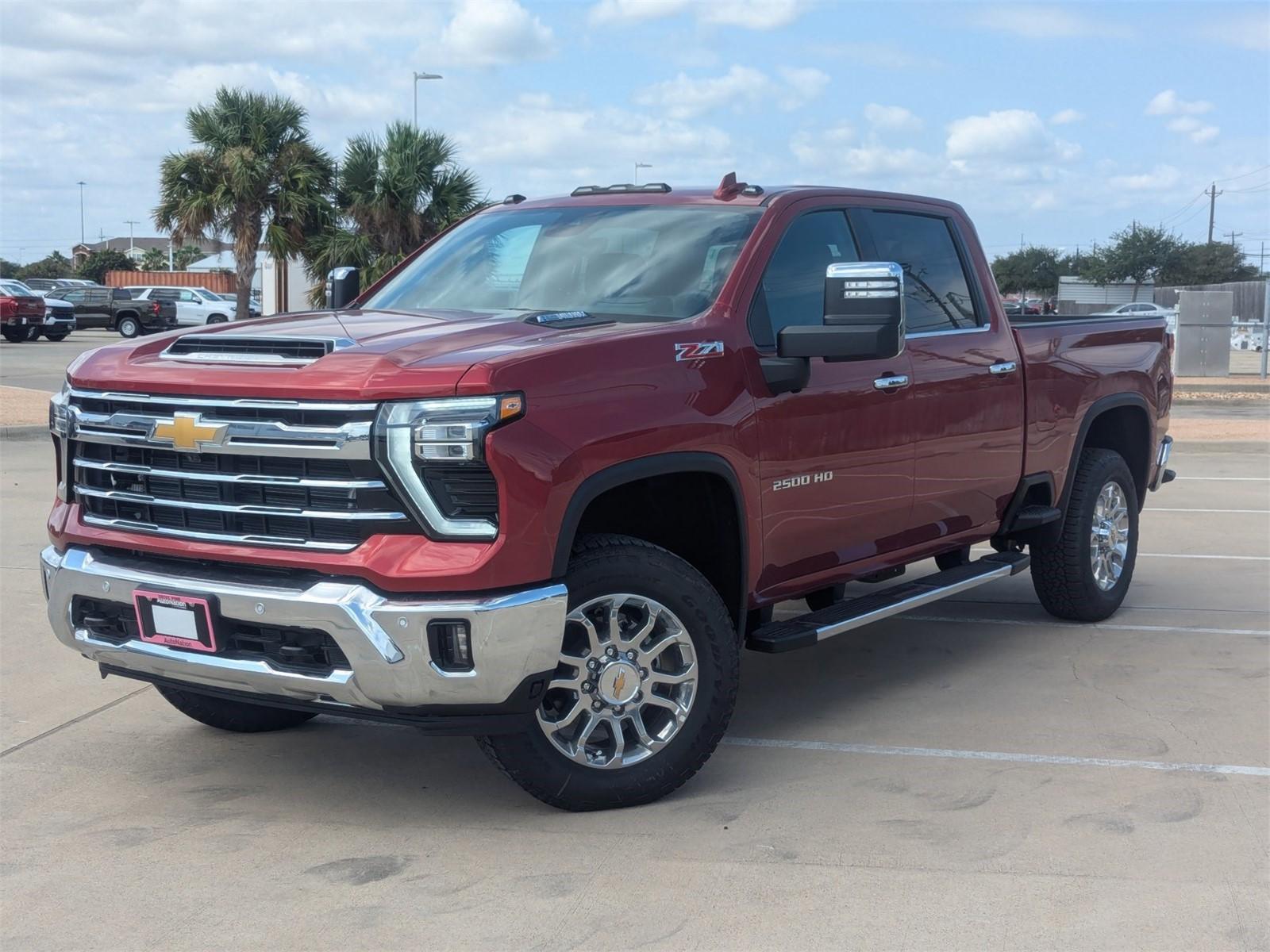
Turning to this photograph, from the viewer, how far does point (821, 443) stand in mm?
5203

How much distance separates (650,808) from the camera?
4.62m

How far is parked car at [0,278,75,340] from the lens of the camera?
3625cm

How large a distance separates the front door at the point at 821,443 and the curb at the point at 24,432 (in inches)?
488

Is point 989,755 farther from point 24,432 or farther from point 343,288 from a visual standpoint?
point 24,432

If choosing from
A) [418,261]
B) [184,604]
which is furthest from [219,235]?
[184,604]

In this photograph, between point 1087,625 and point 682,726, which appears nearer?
point 682,726

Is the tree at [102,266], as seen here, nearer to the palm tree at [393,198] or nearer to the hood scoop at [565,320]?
the palm tree at [393,198]

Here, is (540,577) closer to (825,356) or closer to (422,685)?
(422,685)

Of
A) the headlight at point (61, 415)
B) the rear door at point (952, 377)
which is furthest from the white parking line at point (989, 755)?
the headlight at point (61, 415)

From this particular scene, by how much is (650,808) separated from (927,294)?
9.06 feet

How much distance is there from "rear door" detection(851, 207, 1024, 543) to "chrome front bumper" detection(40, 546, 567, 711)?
2317 mm

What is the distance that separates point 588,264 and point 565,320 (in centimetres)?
77

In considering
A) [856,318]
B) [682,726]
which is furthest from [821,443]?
[682,726]

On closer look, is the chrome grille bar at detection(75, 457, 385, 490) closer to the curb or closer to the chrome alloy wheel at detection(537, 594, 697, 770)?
the chrome alloy wheel at detection(537, 594, 697, 770)
